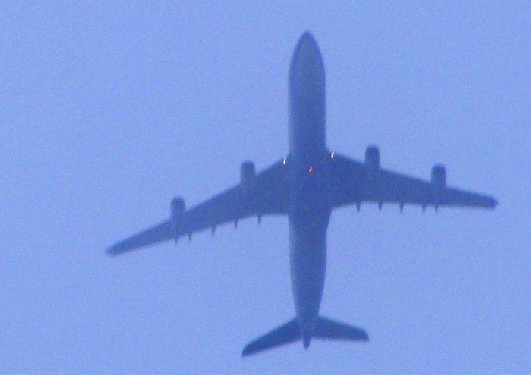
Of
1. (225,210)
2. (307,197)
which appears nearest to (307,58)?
(307,197)

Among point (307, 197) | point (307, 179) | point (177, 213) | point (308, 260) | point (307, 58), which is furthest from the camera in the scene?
point (177, 213)

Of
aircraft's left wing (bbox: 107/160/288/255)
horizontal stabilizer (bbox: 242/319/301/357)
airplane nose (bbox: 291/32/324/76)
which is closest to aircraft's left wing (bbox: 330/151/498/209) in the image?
aircraft's left wing (bbox: 107/160/288/255)

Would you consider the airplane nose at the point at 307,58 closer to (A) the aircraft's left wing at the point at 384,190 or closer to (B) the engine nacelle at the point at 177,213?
(A) the aircraft's left wing at the point at 384,190

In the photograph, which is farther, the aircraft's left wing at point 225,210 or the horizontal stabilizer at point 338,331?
the horizontal stabilizer at point 338,331

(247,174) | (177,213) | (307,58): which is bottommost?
(177,213)

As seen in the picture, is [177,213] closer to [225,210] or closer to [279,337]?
[225,210]

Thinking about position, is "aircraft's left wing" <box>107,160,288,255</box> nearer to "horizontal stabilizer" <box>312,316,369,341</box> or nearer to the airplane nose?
the airplane nose

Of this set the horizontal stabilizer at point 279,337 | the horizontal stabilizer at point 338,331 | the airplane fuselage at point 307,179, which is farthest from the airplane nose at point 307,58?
the horizontal stabilizer at point 279,337
